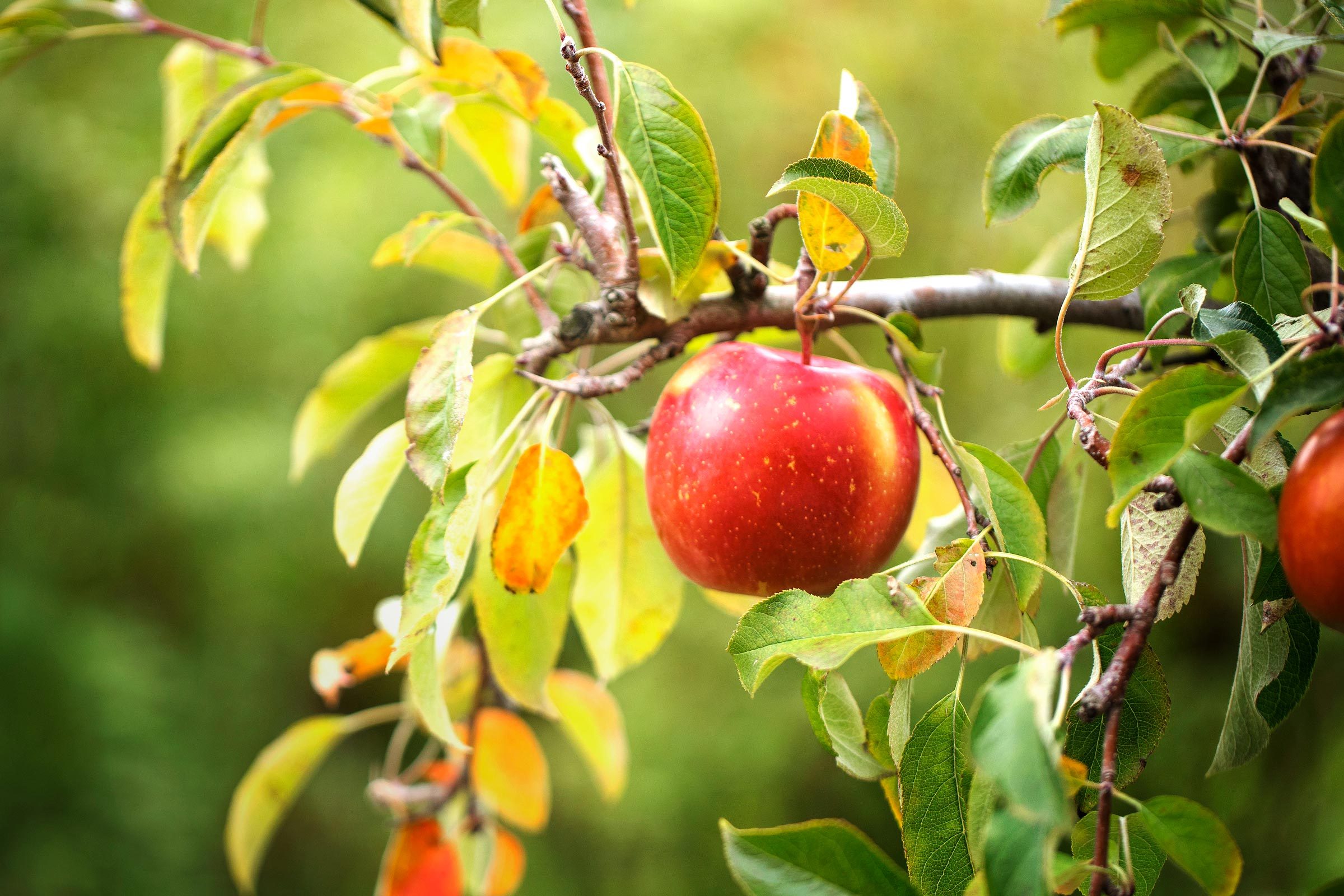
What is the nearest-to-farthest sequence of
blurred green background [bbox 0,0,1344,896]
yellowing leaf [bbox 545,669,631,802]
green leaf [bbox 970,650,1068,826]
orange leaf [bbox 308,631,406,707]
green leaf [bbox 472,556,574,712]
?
green leaf [bbox 970,650,1068,826] → green leaf [bbox 472,556,574,712] → orange leaf [bbox 308,631,406,707] → yellowing leaf [bbox 545,669,631,802] → blurred green background [bbox 0,0,1344,896]

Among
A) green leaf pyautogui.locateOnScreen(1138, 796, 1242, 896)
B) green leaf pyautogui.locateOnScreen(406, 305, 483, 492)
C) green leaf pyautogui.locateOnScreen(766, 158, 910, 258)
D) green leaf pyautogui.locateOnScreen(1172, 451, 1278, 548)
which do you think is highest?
green leaf pyautogui.locateOnScreen(766, 158, 910, 258)

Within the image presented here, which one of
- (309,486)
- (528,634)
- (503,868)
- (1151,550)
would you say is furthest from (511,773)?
(309,486)

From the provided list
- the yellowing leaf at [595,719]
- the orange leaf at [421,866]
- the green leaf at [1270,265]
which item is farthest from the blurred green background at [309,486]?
the green leaf at [1270,265]

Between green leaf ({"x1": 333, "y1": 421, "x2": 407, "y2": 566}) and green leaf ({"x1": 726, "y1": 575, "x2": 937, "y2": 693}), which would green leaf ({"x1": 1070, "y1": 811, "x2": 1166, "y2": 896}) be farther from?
green leaf ({"x1": 333, "y1": 421, "x2": 407, "y2": 566})

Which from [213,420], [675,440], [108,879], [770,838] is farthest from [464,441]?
[108,879]

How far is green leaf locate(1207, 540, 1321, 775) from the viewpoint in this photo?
0.25 m

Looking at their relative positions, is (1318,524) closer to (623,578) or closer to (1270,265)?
(1270,265)

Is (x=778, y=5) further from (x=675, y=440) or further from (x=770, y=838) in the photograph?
(x=770, y=838)

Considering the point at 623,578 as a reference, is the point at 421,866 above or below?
below

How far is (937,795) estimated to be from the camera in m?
0.24

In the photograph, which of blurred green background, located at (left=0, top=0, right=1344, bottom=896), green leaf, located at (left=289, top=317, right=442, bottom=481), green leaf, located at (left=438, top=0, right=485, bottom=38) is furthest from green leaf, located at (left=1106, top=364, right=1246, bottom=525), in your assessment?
blurred green background, located at (left=0, top=0, right=1344, bottom=896)

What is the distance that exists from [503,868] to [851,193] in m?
0.48

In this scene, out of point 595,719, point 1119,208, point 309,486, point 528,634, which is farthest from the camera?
point 309,486

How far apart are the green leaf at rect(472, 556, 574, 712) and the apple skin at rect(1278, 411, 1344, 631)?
0.26m
